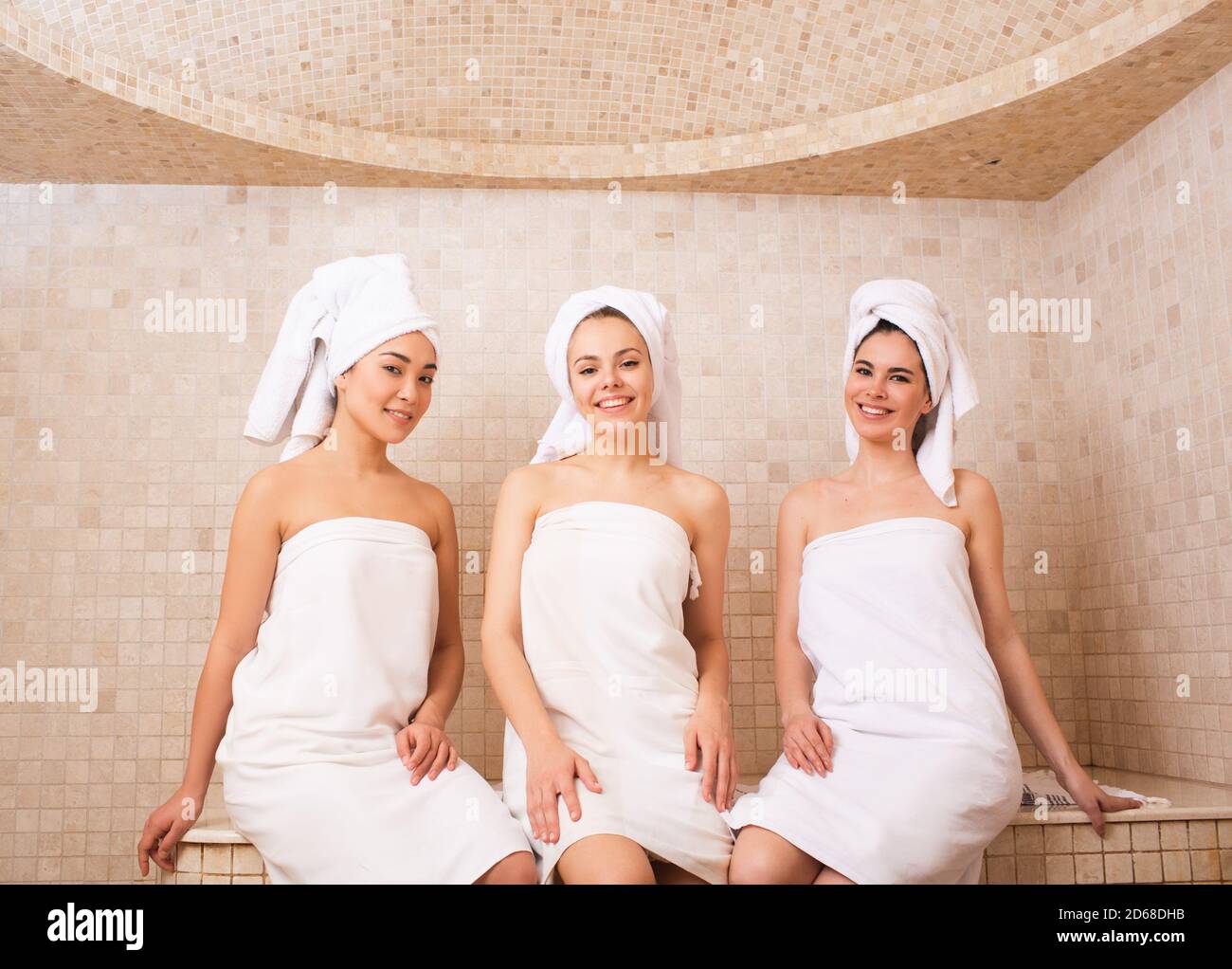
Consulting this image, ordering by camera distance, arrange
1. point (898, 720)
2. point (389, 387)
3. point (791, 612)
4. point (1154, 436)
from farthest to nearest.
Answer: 1. point (1154, 436)
2. point (791, 612)
3. point (389, 387)
4. point (898, 720)

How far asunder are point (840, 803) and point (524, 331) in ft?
6.31

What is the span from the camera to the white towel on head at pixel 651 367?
2.54 m

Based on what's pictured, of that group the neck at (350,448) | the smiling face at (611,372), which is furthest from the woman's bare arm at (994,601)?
the neck at (350,448)

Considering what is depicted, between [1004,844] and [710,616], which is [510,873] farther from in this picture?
[1004,844]

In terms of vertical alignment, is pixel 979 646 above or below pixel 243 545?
below

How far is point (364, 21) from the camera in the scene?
10.4 ft

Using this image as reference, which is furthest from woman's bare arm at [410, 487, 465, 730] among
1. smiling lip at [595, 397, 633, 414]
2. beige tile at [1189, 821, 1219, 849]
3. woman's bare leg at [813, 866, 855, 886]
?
beige tile at [1189, 821, 1219, 849]

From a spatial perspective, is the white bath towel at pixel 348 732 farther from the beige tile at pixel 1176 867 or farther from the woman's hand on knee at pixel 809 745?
the beige tile at pixel 1176 867

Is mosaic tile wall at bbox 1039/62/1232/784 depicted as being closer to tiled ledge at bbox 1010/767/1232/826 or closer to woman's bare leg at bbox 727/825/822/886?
tiled ledge at bbox 1010/767/1232/826

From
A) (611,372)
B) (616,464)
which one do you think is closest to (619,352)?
(611,372)

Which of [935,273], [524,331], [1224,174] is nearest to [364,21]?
[524,331]

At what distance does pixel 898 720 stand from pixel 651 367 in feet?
3.30

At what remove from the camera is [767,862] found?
2.12m

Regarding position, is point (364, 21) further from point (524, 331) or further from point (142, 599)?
point (142, 599)
